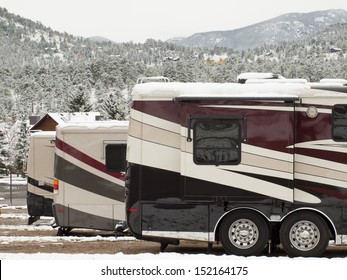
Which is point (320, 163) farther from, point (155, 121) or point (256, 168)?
point (155, 121)

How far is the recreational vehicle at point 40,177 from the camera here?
20656 mm

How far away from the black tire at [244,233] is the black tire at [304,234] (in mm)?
346

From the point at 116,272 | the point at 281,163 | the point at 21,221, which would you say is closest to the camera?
the point at 116,272

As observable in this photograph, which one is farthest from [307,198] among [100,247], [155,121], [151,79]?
[100,247]

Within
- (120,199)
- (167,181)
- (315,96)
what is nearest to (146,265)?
(167,181)

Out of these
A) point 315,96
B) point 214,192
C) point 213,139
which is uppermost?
point 315,96

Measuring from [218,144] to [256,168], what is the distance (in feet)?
2.42

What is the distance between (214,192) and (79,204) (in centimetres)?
608

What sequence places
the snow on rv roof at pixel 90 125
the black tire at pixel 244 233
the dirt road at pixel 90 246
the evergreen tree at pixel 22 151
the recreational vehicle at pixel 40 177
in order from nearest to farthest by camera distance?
the black tire at pixel 244 233
the dirt road at pixel 90 246
the snow on rv roof at pixel 90 125
the recreational vehicle at pixel 40 177
the evergreen tree at pixel 22 151

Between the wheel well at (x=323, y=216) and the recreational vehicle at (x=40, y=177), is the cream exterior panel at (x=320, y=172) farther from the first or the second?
the recreational vehicle at (x=40, y=177)

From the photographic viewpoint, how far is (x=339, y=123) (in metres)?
11.5

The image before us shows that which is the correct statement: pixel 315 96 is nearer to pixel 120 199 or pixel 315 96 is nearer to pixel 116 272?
pixel 116 272

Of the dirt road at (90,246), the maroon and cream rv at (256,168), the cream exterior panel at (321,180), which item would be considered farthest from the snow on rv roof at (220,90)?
the dirt road at (90,246)

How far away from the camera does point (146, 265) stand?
9062mm
